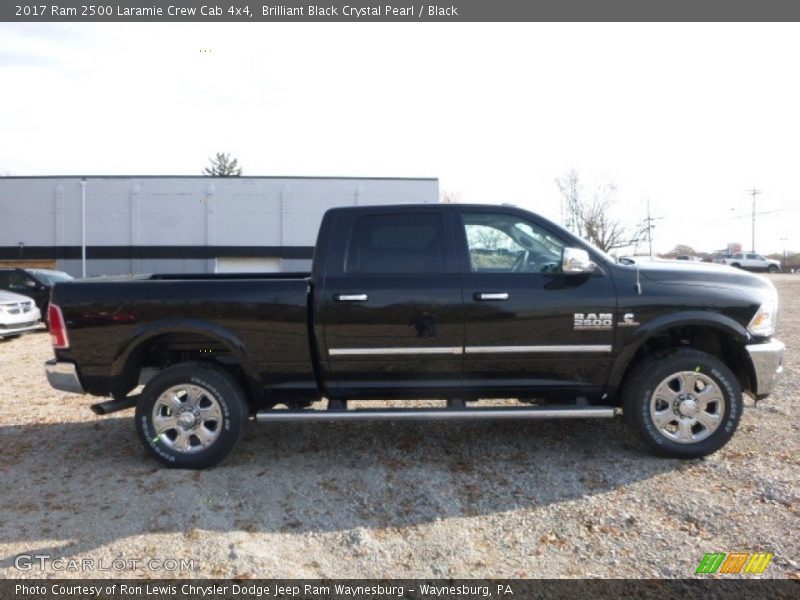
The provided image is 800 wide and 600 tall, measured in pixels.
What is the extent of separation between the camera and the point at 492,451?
496 centimetres

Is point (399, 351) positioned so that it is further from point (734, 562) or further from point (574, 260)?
point (734, 562)

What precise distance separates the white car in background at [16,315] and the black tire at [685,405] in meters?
12.3

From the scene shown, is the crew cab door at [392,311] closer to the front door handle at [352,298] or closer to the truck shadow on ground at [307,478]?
the front door handle at [352,298]

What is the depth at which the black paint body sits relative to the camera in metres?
4.62

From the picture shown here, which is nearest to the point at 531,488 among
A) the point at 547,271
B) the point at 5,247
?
the point at 547,271

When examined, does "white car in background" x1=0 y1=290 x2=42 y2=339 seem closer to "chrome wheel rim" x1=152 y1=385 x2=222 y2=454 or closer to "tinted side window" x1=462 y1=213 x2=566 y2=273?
"chrome wheel rim" x1=152 y1=385 x2=222 y2=454

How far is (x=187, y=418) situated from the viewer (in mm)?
4652

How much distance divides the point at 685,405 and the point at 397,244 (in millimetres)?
2464

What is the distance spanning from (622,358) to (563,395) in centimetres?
53

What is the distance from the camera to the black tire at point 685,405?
4.58 meters

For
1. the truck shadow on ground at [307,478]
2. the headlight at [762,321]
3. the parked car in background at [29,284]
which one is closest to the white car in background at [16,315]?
the parked car in background at [29,284]

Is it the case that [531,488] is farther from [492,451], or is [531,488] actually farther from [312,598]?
[312,598]

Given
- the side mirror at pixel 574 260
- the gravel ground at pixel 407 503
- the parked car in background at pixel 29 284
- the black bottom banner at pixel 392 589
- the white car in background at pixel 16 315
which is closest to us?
the black bottom banner at pixel 392 589

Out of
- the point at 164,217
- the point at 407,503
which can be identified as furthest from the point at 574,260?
the point at 164,217
